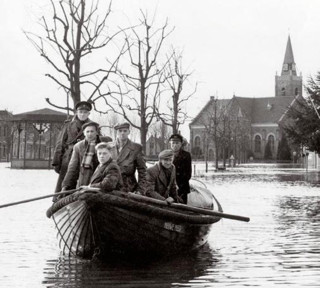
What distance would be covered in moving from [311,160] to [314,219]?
184 ft

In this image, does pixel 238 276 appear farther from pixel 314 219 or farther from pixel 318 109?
pixel 318 109

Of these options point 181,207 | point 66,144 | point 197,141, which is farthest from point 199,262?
point 197,141

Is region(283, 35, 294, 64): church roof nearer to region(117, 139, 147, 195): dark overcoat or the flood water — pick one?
the flood water

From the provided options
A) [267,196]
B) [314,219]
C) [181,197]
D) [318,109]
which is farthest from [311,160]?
[181,197]

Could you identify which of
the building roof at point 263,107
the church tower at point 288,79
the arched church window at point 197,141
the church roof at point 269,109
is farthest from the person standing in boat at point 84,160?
the church tower at point 288,79

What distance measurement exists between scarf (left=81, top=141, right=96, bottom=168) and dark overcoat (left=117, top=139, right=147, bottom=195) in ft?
1.54

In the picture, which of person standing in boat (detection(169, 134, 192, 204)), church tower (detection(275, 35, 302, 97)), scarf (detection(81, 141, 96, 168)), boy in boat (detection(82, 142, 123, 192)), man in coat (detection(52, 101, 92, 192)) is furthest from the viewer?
church tower (detection(275, 35, 302, 97))

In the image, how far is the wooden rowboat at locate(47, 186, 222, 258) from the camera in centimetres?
875

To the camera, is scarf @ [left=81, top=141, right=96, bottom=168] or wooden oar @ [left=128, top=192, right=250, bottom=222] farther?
scarf @ [left=81, top=141, right=96, bottom=168]

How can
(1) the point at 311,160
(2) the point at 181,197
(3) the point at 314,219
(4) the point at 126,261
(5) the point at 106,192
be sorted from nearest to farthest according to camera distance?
(5) the point at 106,192 → (4) the point at 126,261 → (2) the point at 181,197 → (3) the point at 314,219 → (1) the point at 311,160

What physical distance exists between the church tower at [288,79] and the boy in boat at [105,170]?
136m

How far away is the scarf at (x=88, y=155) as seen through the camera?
9688mm

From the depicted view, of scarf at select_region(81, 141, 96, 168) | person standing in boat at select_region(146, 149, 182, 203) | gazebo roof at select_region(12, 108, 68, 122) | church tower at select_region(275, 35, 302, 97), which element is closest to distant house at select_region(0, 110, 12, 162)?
gazebo roof at select_region(12, 108, 68, 122)

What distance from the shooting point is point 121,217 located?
8.96 meters
